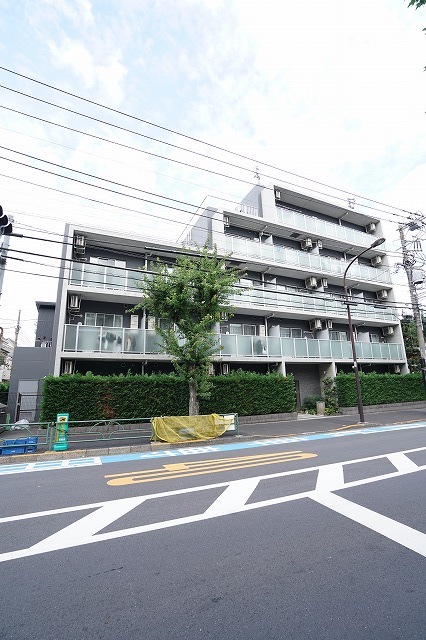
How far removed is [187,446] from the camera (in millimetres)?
11289

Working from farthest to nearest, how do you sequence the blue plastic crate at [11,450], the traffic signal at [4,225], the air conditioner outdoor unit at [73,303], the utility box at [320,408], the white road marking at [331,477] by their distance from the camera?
1. the utility box at [320,408]
2. the air conditioner outdoor unit at [73,303]
3. the blue plastic crate at [11,450]
4. the traffic signal at [4,225]
5. the white road marking at [331,477]

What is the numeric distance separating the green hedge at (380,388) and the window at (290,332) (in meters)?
3.86

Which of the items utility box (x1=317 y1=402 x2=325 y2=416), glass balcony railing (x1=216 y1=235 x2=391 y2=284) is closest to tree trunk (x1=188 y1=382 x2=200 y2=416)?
glass balcony railing (x1=216 y1=235 x2=391 y2=284)

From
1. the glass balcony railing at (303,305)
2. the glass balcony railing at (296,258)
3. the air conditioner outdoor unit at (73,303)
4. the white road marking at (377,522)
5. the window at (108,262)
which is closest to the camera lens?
the white road marking at (377,522)

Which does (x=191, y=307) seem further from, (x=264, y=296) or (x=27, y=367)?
(x=27, y=367)

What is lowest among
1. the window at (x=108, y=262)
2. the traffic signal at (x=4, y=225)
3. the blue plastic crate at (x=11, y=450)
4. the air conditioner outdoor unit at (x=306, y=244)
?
the blue plastic crate at (x=11, y=450)

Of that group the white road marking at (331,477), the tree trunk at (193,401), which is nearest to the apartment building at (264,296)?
the tree trunk at (193,401)

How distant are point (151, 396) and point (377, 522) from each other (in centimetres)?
1202

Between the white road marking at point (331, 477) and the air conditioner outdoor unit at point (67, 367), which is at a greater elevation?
the air conditioner outdoor unit at point (67, 367)

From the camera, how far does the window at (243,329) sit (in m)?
20.2

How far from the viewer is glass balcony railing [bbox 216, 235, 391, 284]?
67.0 ft

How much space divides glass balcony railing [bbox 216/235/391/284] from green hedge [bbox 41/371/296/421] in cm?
828

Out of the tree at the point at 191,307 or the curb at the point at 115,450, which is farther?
the tree at the point at 191,307

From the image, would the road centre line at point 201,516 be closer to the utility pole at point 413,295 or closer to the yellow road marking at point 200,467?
the yellow road marking at point 200,467
